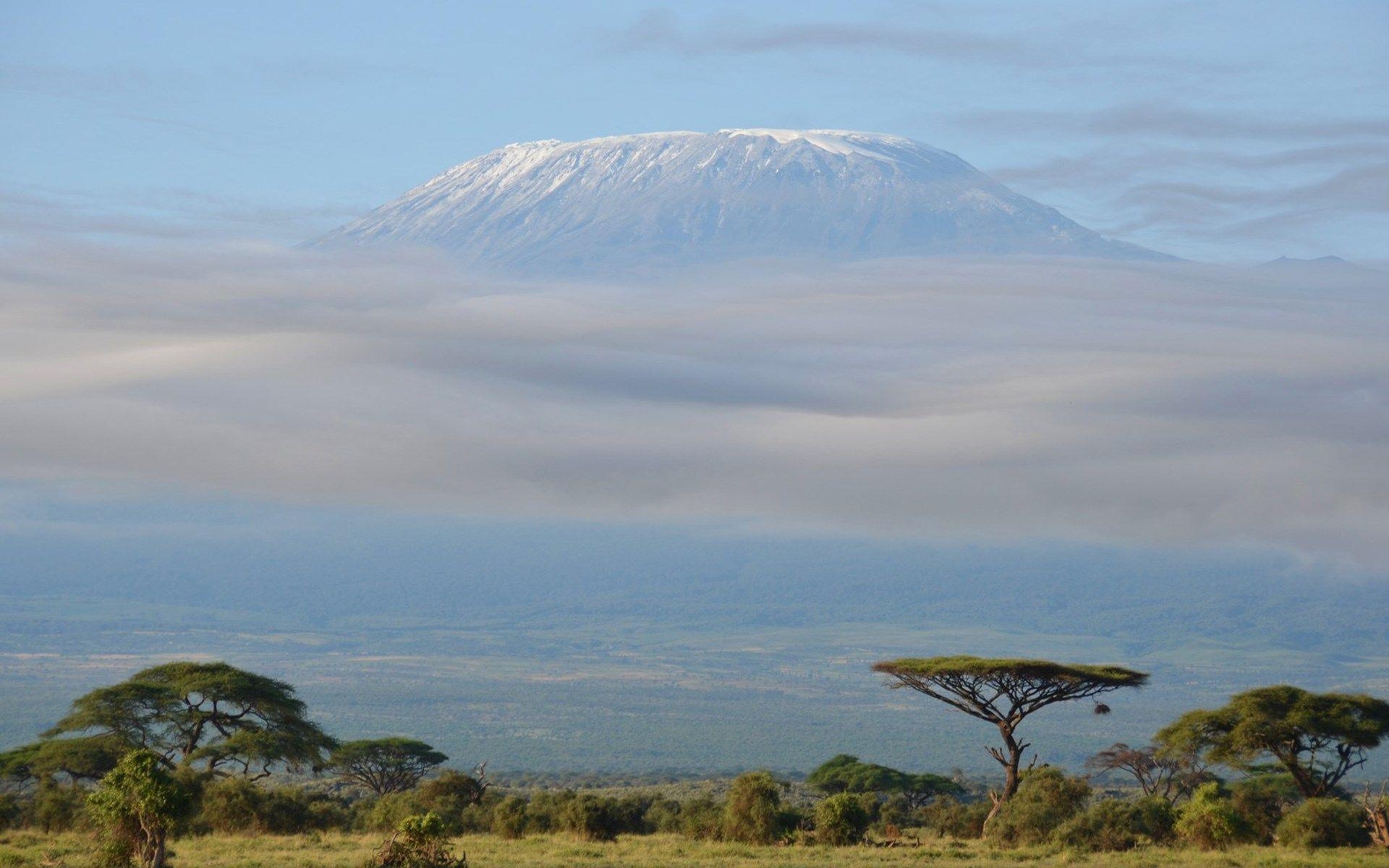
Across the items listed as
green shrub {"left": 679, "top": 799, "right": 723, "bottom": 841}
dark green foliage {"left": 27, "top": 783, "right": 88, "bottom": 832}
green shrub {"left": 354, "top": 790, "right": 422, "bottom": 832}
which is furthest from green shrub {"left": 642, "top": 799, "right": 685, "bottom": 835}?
dark green foliage {"left": 27, "top": 783, "right": 88, "bottom": 832}

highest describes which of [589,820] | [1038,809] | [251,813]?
[1038,809]

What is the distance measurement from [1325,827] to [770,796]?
1133cm

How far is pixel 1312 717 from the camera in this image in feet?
117

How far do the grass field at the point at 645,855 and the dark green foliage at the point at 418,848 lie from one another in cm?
90

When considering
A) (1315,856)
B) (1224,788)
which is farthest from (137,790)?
(1224,788)

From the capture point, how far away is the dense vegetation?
103 feet

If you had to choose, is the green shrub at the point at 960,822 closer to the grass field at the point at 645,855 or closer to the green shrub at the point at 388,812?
the grass field at the point at 645,855

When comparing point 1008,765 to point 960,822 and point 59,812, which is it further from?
point 59,812

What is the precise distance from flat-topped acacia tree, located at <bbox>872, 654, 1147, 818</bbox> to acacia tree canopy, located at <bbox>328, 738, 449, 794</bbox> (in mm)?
17112

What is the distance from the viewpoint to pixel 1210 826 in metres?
31.2

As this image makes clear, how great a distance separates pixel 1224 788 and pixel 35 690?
123 metres

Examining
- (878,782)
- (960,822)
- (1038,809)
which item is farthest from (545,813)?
(878,782)

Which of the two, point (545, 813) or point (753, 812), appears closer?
point (753, 812)

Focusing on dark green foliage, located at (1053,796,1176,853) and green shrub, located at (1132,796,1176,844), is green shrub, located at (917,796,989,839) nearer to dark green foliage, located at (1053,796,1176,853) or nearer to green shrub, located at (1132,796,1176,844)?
dark green foliage, located at (1053,796,1176,853)
